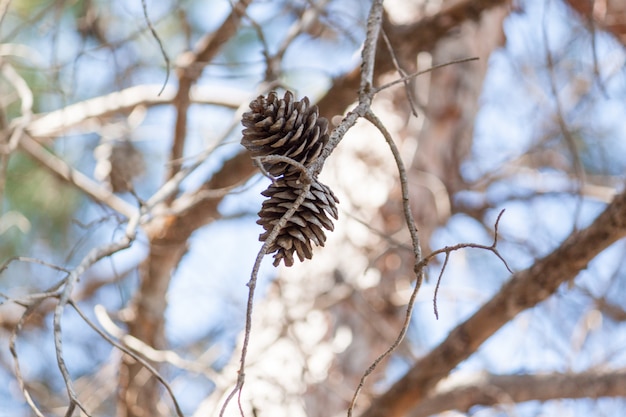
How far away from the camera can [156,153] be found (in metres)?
2.86

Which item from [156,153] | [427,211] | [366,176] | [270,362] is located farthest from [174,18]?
[270,362]

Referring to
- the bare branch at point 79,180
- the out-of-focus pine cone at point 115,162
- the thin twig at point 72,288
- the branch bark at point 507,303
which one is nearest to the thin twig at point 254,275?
the thin twig at point 72,288

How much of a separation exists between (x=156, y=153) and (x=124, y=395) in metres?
1.27

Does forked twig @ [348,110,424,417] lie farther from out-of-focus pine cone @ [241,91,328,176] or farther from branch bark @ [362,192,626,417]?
branch bark @ [362,192,626,417]

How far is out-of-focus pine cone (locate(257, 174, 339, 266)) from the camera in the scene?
61cm

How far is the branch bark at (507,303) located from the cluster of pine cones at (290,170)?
24.6 inches

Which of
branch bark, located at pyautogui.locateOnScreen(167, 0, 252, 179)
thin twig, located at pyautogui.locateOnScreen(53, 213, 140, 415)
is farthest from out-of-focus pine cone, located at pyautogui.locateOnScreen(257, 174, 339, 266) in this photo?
branch bark, located at pyautogui.locateOnScreen(167, 0, 252, 179)

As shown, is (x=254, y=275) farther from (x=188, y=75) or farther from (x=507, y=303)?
(x=188, y=75)

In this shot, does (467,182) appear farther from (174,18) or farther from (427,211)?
(174,18)

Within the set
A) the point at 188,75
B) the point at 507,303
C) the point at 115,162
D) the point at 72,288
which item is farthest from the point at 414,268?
the point at 115,162

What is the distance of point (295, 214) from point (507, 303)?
736 mm

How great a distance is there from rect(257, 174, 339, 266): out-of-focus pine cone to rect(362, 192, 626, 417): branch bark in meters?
0.64

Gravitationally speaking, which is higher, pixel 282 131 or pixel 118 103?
pixel 118 103

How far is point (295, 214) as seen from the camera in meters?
0.62
